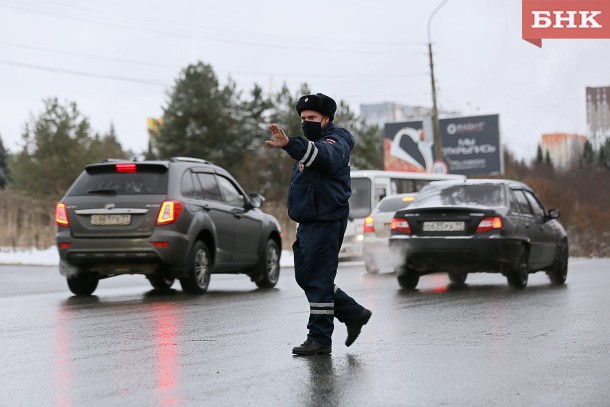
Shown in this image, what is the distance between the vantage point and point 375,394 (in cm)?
635

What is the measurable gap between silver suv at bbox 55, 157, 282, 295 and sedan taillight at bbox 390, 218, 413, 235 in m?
2.30

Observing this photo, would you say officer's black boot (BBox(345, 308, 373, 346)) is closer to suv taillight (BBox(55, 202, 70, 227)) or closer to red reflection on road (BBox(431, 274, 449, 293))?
suv taillight (BBox(55, 202, 70, 227))

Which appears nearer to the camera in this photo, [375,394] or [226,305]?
[375,394]

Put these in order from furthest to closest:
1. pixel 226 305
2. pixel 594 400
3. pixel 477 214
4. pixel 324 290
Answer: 1. pixel 477 214
2. pixel 226 305
3. pixel 324 290
4. pixel 594 400

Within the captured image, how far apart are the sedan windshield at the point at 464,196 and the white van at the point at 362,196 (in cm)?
1172

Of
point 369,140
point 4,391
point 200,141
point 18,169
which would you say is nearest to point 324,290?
point 4,391

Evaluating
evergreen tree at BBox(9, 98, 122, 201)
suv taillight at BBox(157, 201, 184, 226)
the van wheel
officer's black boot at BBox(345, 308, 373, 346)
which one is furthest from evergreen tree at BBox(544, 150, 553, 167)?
officer's black boot at BBox(345, 308, 373, 346)

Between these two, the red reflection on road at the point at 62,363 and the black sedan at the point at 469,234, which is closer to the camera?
the red reflection on road at the point at 62,363

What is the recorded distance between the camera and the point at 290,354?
8.23 meters

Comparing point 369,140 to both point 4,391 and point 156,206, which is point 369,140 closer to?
point 156,206

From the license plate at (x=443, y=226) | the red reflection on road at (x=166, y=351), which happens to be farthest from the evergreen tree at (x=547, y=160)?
the red reflection on road at (x=166, y=351)

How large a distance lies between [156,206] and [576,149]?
73.3m

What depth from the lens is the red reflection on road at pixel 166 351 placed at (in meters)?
6.51

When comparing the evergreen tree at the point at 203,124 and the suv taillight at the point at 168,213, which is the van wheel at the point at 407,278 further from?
the evergreen tree at the point at 203,124
